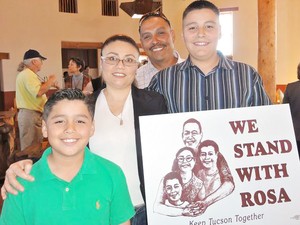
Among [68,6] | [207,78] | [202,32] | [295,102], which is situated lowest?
[295,102]

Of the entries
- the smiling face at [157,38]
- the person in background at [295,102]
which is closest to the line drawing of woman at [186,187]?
the smiling face at [157,38]

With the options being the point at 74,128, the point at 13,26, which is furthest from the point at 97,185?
the point at 13,26

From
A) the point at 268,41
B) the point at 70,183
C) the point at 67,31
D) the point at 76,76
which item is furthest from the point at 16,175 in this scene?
the point at 67,31

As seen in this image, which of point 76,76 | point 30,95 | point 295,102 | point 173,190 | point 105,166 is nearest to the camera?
point 105,166

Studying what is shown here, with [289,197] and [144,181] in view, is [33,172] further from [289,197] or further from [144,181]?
[289,197]

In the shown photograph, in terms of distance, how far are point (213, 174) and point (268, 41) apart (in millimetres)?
5092

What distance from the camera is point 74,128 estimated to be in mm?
1405

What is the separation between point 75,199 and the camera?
1377 millimetres

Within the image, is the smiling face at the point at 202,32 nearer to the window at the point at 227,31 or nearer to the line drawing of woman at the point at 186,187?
the line drawing of woman at the point at 186,187

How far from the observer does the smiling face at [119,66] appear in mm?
1685

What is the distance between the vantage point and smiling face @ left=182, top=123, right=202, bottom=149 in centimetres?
167

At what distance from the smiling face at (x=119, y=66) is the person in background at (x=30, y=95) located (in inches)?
130

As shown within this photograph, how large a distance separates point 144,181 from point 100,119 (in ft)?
1.08

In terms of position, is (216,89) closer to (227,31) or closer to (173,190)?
(173,190)
